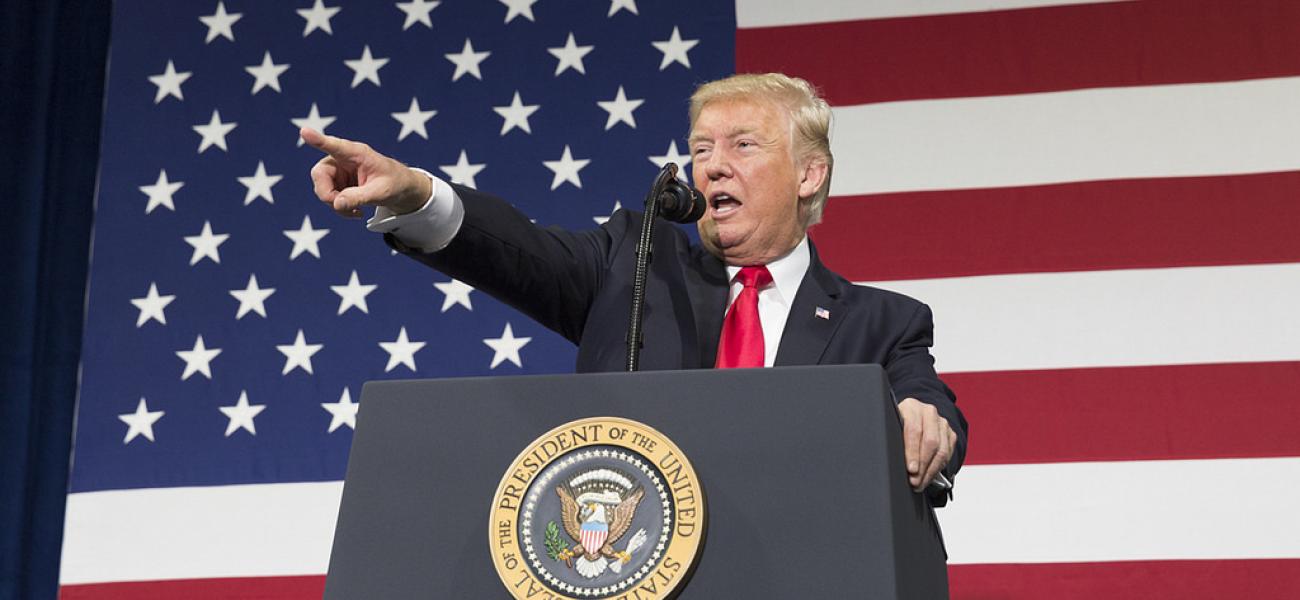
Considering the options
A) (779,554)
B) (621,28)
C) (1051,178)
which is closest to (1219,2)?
(1051,178)

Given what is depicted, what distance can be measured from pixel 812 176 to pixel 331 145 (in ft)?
3.15

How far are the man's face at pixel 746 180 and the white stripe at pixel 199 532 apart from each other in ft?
4.43

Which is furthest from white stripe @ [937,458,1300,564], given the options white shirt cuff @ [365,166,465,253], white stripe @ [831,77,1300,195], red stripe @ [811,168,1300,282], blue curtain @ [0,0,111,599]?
blue curtain @ [0,0,111,599]

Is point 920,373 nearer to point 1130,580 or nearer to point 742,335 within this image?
point 742,335

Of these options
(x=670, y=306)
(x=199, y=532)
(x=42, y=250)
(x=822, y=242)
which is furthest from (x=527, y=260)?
(x=42, y=250)

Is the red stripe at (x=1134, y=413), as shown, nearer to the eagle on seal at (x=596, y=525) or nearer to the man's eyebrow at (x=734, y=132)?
the man's eyebrow at (x=734, y=132)

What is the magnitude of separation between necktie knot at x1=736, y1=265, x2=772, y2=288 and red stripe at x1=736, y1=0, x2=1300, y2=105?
1.24 metres

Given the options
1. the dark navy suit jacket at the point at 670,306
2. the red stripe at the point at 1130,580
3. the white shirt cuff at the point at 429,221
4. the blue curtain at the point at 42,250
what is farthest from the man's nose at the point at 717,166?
the blue curtain at the point at 42,250

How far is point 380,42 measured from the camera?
10.2ft

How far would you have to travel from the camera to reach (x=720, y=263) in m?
1.77

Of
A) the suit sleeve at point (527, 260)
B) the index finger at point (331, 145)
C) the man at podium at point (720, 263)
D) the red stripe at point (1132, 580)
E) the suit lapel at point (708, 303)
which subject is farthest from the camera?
the red stripe at point (1132, 580)

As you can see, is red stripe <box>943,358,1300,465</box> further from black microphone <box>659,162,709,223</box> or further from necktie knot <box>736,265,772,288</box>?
black microphone <box>659,162,709,223</box>

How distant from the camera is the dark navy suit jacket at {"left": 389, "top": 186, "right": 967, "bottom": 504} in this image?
1491 mm

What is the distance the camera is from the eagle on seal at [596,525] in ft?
3.13
